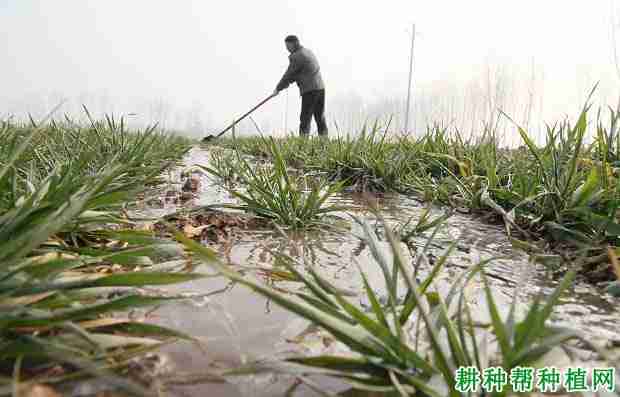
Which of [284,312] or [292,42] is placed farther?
[292,42]

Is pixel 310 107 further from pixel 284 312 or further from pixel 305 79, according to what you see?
pixel 284 312

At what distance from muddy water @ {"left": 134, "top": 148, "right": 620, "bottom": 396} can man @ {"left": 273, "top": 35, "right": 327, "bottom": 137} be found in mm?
6150

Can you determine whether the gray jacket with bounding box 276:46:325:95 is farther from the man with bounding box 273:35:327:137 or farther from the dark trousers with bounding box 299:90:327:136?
the dark trousers with bounding box 299:90:327:136

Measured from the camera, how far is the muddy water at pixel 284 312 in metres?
0.61

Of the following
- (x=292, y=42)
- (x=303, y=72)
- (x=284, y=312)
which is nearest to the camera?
(x=284, y=312)

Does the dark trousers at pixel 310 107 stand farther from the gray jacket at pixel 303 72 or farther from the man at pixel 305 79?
the gray jacket at pixel 303 72

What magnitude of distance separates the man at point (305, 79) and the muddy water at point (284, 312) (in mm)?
6150

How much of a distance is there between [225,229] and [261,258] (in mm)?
321

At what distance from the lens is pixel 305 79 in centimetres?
758

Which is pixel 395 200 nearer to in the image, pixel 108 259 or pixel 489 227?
pixel 489 227

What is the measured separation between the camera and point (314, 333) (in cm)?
72

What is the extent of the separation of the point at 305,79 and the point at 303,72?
0.13 metres

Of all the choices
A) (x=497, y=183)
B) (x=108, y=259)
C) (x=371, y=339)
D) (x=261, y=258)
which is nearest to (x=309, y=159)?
(x=497, y=183)

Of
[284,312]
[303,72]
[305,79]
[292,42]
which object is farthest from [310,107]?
[284,312]
